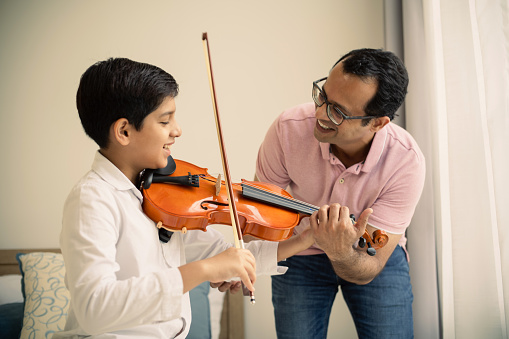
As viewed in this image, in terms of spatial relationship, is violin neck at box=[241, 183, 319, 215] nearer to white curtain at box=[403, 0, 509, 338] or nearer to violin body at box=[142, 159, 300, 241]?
violin body at box=[142, 159, 300, 241]

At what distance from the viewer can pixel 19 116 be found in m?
2.66

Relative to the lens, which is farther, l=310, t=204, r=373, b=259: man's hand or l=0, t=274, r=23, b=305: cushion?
l=0, t=274, r=23, b=305: cushion

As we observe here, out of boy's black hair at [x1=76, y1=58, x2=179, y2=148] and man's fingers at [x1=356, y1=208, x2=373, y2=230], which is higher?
boy's black hair at [x1=76, y1=58, x2=179, y2=148]

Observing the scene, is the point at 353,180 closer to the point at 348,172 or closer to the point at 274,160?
the point at 348,172

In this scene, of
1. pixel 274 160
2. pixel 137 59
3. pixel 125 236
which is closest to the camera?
pixel 125 236

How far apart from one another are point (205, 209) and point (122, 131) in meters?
0.32

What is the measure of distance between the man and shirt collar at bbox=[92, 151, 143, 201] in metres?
0.62

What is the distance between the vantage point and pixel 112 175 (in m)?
1.22

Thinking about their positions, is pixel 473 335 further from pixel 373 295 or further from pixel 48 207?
pixel 48 207

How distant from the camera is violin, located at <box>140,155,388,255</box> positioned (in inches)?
48.6

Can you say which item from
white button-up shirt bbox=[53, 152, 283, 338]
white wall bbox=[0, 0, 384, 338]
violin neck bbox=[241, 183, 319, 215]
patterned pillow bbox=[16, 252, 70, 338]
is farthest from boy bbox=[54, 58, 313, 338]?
white wall bbox=[0, 0, 384, 338]

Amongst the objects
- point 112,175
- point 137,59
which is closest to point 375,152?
point 112,175

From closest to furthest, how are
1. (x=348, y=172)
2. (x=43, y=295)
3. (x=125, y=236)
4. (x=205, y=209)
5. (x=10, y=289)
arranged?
(x=125, y=236) < (x=205, y=209) < (x=348, y=172) < (x=43, y=295) < (x=10, y=289)

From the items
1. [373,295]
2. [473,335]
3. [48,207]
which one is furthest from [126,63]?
[48,207]
